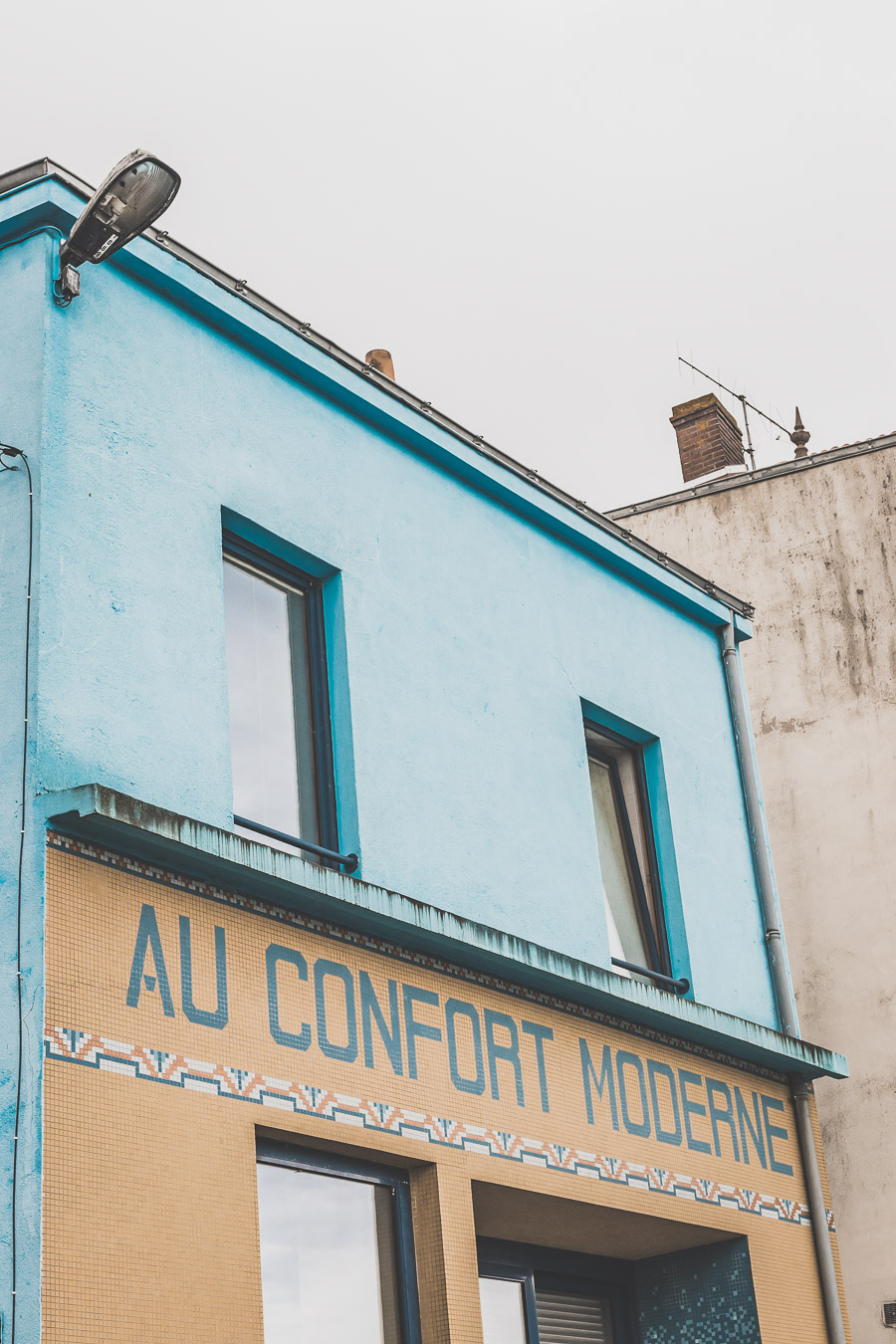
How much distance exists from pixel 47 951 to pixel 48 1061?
0.43 metres

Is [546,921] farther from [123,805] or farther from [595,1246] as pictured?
[123,805]

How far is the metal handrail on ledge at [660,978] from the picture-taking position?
10500 mm

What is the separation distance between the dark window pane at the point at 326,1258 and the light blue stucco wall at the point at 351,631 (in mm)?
1573

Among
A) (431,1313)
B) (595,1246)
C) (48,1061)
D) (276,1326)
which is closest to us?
(48,1061)

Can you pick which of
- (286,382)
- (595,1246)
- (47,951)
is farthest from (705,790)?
(47,951)

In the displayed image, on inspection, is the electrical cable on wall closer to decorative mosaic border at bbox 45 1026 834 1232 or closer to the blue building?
the blue building

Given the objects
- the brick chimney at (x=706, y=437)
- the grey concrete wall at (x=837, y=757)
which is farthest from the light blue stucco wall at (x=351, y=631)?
the brick chimney at (x=706, y=437)

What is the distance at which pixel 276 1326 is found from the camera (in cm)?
752

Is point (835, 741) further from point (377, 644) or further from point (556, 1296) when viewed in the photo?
point (377, 644)

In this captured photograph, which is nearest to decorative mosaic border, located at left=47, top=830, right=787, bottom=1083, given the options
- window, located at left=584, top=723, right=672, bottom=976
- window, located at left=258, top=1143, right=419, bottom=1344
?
window, located at left=584, top=723, right=672, bottom=976

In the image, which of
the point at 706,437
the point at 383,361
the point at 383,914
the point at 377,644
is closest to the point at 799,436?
the point at 706,437

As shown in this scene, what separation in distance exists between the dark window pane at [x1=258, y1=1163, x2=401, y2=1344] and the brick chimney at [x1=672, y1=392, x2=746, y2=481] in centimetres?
1211

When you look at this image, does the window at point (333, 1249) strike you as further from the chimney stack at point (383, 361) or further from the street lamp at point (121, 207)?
the chimney stack at point (383, 361)

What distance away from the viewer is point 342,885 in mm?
8094
